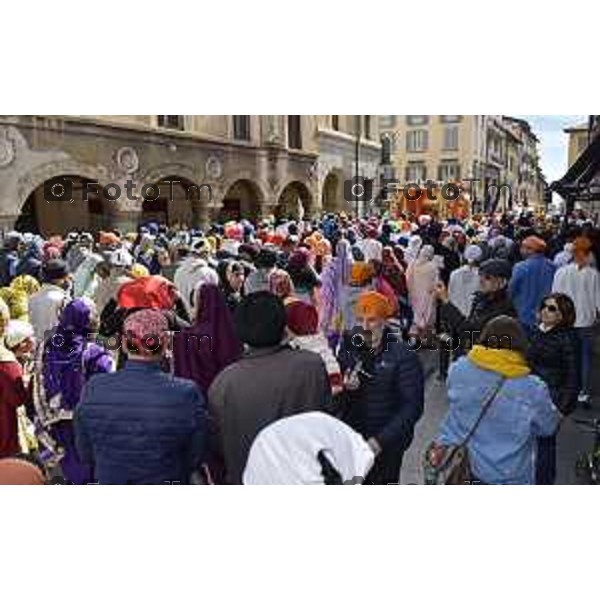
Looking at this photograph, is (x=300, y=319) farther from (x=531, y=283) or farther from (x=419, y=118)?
(x=531, y=283)

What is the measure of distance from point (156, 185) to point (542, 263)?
34.0 ft

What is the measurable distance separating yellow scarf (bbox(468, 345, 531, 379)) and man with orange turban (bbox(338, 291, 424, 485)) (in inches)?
14.5

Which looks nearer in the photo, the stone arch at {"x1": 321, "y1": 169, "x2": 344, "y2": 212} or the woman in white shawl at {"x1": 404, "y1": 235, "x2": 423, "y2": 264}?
the woman in white shawl at {"x1": 404, "y1": 235, "x2": 423, "y2": 264}

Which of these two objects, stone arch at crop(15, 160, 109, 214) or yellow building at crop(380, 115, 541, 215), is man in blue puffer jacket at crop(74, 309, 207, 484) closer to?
yellow building at crop(380, 115, 541, 215)

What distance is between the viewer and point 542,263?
5910 mm

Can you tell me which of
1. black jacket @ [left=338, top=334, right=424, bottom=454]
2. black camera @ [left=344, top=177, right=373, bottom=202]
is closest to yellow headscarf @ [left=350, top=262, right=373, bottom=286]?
black jacket @ [left=338, top=334, right=424, bottom=454]

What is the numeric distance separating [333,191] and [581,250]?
11583mm

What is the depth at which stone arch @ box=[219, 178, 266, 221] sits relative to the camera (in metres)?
16.5

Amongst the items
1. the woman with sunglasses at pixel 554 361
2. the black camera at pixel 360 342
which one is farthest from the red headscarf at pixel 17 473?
the woman with sunglasses at pixel 554 361

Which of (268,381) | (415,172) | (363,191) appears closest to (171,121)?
(363,191)

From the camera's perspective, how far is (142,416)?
272 centimetres

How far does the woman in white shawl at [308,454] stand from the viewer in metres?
2.22
